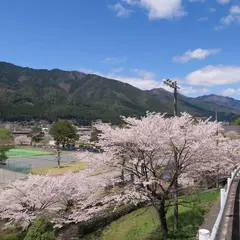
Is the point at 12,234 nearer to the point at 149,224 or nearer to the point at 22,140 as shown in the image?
the point at 149,224

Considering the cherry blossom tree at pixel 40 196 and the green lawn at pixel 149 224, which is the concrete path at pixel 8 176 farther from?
the green lawn at pixel 149 224

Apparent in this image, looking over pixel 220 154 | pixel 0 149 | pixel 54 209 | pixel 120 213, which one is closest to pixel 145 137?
pixel 220 154

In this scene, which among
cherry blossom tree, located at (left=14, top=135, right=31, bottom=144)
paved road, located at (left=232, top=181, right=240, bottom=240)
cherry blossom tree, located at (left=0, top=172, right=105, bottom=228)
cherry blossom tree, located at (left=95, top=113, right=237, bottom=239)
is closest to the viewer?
paved road, located at (left=232, top=181, right=240, bottom=240)

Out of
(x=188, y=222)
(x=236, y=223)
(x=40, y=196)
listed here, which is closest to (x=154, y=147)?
(x=236, y=223)

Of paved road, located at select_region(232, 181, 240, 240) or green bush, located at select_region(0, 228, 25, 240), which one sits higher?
paved road, located at select_region(232, 181, 240, 240)

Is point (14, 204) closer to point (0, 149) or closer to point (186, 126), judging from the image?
point (186, 126)

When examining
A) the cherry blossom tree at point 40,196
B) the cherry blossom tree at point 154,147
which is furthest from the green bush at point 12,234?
the cherry blossom tree at point 154,147

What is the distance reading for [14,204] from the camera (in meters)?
13.6

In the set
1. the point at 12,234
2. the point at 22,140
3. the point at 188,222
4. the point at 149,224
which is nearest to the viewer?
the point at 12,234

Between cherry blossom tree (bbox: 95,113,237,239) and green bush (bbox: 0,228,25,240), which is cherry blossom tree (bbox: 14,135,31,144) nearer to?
green bush (bbox: 0,228,25,240)

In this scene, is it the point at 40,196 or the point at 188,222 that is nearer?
the point at 40,196

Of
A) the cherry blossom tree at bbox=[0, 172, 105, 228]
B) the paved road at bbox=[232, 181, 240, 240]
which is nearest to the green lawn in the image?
the paved road at bbox=[232, 181, 240, 240]

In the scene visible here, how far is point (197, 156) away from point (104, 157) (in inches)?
143

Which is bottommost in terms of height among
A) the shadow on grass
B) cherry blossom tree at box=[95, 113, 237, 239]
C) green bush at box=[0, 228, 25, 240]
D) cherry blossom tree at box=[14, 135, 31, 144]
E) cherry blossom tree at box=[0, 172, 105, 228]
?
cherry blossom tree at box=[14, 135, 31, 144]
